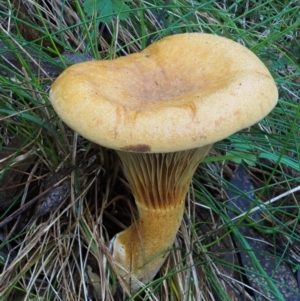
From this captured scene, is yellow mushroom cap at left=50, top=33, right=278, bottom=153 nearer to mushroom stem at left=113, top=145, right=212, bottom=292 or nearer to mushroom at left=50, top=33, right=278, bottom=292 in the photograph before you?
mushroom at left=50, top=33, right=278, bottom=292

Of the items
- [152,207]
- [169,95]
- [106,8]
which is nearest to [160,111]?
[169,95]

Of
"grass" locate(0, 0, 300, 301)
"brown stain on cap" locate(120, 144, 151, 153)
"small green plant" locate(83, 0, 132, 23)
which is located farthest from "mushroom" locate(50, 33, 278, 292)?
"small green plant" locate(83, 0, 132, 23)

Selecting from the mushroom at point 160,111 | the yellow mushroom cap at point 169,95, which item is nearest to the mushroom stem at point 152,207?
the mushroom at point 160,111

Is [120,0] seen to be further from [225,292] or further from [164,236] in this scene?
[225,292]

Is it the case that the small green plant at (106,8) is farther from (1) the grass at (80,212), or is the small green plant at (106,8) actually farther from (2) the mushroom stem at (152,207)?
(2) the mushroom stem at (152,207)

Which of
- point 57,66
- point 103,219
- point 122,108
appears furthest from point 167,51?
point 103,219

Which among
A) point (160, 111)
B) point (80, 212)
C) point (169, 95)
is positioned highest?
point (160, 111)

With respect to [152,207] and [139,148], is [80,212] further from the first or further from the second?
[139,148]

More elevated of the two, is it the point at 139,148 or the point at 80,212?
the point at 139,148

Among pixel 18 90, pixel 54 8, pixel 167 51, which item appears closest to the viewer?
pixel 167 51
